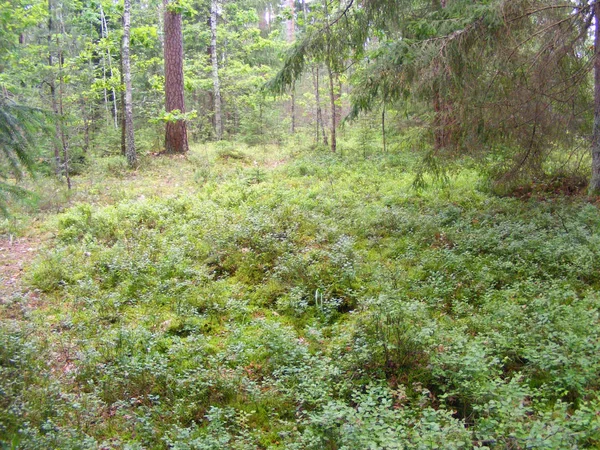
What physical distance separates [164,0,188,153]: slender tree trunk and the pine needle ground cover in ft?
22.9

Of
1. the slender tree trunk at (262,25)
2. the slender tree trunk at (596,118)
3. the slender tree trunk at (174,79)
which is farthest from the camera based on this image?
the slender tree trunk at (262,25)

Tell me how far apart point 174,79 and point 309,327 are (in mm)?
13853

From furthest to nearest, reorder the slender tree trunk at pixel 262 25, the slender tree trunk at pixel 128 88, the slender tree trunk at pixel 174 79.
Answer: the slender tree trunk at pixel 262 25, the slender tree trunk at pixel 174 79, the slender tree trunk at pixel 128 88

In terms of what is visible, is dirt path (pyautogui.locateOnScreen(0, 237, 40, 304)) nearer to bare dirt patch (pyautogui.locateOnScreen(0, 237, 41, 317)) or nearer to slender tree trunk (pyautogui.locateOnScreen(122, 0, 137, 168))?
bare dirt patch (pyautogui.locateOnScreen(0, 237, 41, 317))

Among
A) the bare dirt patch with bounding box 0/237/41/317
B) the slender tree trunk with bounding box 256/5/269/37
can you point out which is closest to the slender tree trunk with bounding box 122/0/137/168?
the bare dirt patch with bounding box 0/237/41/317

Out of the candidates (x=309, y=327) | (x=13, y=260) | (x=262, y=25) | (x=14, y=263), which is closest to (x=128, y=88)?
(x=13, y=260)

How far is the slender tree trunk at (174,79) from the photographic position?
15969mm

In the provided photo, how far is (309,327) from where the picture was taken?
5121 mm

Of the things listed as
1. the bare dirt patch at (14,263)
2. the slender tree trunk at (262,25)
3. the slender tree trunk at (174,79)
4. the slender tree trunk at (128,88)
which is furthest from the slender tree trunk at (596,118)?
the slender tree trunk at (262,25)

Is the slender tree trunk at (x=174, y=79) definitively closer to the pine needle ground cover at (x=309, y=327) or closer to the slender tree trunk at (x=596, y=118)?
the pine needle ground cover at (x=309, y=327)

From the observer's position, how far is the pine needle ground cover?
3564 millimetres

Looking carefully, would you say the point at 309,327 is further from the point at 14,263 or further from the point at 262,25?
the point at 262,25

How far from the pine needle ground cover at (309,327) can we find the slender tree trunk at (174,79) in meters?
6.98

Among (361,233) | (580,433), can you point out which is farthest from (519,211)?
(580,433)
